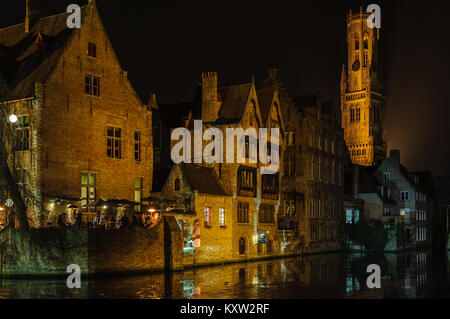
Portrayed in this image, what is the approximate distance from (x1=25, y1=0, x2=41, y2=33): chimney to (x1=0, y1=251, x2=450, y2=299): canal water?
828 inches

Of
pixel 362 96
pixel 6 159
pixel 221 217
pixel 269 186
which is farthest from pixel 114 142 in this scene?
pixel 362 96

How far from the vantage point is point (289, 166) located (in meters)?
62.9

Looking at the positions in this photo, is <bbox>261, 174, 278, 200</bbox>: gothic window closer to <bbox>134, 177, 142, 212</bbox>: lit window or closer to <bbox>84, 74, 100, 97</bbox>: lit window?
<bbox>134, 177, 142, 212</bbox>: lit window

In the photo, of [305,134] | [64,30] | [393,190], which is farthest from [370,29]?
[64,30]

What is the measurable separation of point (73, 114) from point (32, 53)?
559cm

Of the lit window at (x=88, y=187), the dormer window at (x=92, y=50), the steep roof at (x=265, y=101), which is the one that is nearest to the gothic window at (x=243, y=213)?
the steep roof at (x=265, y=101)

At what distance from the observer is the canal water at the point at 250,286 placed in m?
27.2

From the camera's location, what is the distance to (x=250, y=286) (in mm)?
31141

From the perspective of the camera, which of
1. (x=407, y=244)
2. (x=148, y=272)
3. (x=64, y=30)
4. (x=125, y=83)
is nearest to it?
(x=148, y=272)

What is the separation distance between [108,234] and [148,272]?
4019mm

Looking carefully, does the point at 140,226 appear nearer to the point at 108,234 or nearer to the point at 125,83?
the point at 108,234

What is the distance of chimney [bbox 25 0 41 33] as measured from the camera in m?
45.8

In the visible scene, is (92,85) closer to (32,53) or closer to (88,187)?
(32,53)

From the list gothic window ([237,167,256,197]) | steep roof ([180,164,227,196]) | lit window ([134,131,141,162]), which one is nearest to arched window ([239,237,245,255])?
gothic window ([237,167,256,197])
